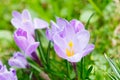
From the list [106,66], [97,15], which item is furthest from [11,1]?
[106,66]

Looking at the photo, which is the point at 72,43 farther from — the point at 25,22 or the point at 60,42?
the point at 25,22

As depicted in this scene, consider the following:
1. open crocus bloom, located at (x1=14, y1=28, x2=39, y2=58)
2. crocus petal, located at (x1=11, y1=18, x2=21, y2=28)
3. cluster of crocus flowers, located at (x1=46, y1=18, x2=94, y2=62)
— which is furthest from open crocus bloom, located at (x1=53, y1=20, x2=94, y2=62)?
crocus petal, located at (x1=11, y1=18, x2=21, y2=28)

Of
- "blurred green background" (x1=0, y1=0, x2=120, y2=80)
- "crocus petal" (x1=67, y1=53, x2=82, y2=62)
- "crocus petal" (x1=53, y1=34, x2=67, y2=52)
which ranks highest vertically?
"crocus petal" (x1=53, y1=34, x2=67, y2=52)

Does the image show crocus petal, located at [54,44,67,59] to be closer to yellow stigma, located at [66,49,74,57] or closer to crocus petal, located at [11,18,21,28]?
yellow stigma, located at [66,49,74,57]

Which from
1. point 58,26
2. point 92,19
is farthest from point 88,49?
point 92,19

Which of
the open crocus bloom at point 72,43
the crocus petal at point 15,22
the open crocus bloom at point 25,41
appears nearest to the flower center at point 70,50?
the open crocus bloom at point 72,43
